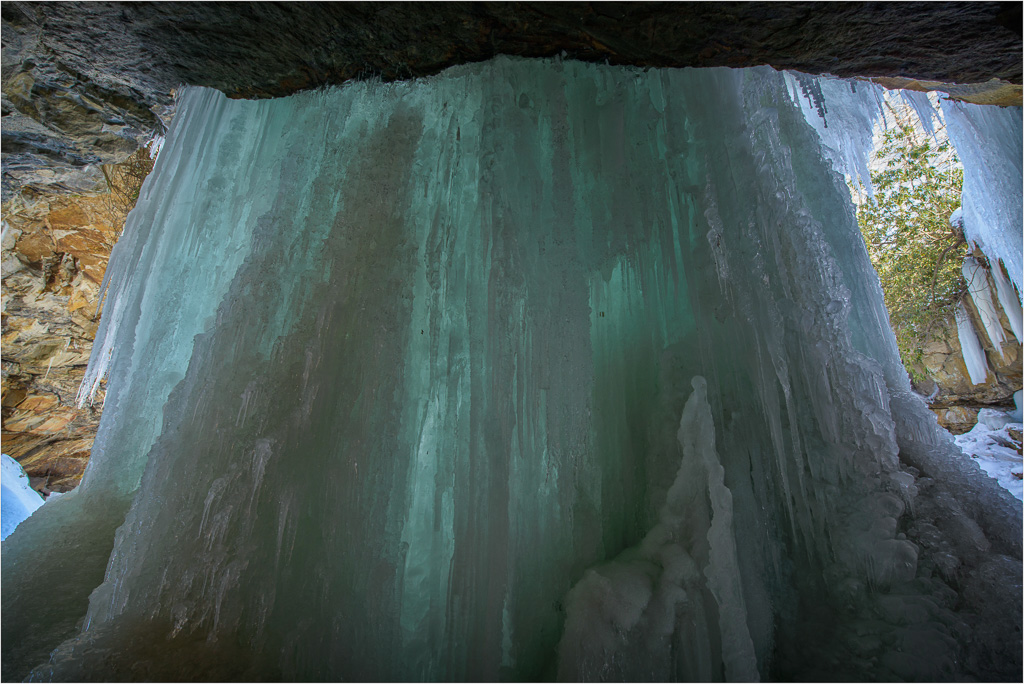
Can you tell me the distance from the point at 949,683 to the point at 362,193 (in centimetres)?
355

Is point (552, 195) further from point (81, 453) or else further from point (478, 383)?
point (81, 453)

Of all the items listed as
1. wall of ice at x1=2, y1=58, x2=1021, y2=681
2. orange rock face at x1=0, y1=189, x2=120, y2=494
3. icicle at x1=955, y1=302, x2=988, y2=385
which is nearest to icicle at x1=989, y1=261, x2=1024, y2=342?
icicle at x1=955, y1=302, x2=988, y2=385

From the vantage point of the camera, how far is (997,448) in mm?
8680

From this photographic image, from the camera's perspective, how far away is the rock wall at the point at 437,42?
7.82ft

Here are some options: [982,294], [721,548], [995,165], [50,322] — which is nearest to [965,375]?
[982,294]

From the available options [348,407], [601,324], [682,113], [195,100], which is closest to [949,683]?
[601,324]

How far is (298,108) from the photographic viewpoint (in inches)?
134

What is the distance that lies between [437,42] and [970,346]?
34.4 ft

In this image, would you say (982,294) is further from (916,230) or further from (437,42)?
(437,42)

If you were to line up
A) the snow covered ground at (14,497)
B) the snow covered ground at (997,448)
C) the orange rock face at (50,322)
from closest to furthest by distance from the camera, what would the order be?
1. the orange rock face at (50,322)
2. the snow covered ground at (14,497)
3. the snow covered ground at (997,448)

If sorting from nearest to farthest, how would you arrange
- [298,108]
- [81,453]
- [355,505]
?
1. [355,505]
2. [298,108]
3. [81,453]

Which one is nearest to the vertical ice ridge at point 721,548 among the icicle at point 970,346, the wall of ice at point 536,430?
the wall of ice at point 536,430

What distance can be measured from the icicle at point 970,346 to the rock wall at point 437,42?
269 inches

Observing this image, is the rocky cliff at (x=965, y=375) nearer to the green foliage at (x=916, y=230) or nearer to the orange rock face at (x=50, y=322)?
the green foliage at (x=916, y=230)
